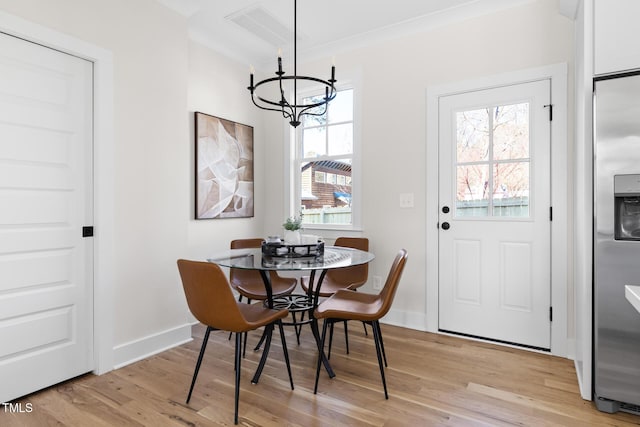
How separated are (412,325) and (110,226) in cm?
259

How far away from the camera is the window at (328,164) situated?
3.70 metres

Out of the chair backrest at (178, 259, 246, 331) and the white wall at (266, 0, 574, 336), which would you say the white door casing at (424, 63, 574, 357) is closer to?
the white wall at (266, 0, 574, 336)

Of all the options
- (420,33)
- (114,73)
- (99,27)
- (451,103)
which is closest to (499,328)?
(451,103)

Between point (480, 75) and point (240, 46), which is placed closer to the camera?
point (480, 75)

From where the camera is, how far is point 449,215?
310 cm

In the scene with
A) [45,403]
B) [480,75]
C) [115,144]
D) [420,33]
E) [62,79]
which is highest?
[420,33]

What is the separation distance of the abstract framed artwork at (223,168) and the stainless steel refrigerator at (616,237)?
2.96 m

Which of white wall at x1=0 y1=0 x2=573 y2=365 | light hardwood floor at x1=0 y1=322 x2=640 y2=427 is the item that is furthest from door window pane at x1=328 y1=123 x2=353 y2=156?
light hardwood floor at x1=0 y1=322 x2=640 y2=427

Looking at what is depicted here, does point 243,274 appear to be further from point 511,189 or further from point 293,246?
point 511,189

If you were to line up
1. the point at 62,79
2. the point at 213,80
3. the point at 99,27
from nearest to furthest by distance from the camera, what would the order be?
the point at 62,79
the point at 99,27
the point at 213,80

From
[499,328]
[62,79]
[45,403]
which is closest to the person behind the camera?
[45,403]

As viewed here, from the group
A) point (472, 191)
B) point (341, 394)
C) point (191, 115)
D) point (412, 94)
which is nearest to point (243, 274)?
point (341, 394)

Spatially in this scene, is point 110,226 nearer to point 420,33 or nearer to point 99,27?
point 99,27

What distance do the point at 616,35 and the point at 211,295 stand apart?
8.32ft
